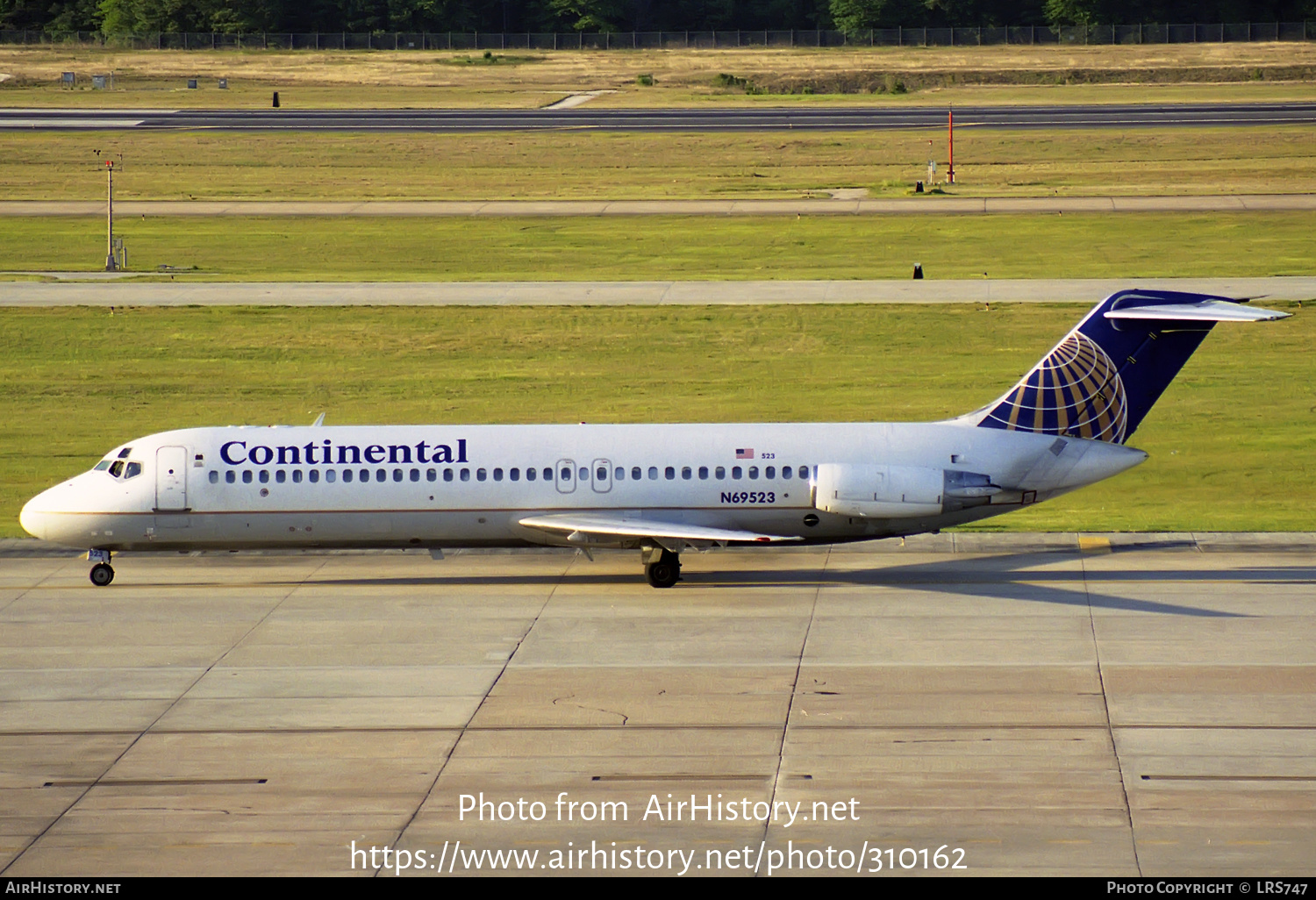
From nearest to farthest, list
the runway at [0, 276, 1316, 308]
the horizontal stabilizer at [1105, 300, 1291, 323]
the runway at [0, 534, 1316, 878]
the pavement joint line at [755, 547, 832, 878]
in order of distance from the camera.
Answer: the runway at [0, 534, 1316, 878], the pavement joint line at [755, 547, 832, 878], the horizontal stabilizer at [1105, 300, 1291, 323], the runway at [0, 276, 1316, 308]

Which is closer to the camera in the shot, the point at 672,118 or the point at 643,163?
the point at 643,163

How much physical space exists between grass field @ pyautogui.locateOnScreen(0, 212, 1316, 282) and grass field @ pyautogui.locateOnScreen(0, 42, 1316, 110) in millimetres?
45997

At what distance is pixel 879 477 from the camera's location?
1184 inches

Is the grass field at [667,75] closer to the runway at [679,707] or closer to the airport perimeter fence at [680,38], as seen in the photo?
the airport perimeter fence at [680,38]

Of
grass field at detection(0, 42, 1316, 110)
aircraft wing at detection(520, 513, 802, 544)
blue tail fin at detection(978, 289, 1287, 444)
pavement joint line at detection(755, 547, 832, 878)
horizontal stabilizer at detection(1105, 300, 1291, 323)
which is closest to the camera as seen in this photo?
pavement joint line at detection(755, 547, 832, 878)

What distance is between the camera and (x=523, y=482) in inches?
1211

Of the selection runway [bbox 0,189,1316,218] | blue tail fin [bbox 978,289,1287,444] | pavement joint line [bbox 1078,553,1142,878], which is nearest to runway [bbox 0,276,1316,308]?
runway [bbox 0,189,1316,218]

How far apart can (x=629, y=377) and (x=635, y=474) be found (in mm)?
20876

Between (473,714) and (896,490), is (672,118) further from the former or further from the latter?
(473,714)

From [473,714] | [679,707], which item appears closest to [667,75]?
[679,707]

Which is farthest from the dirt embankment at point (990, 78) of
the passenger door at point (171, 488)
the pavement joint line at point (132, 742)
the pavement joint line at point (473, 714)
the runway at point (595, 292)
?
the pavement joint line at point (132, 742)

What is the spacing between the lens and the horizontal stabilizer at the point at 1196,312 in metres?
29.8

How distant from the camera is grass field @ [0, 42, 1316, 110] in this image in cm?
12131

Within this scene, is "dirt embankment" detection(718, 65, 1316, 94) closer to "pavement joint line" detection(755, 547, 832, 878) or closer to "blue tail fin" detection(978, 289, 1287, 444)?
"blue tail fin" detection(978, 289, 1287, 444)
